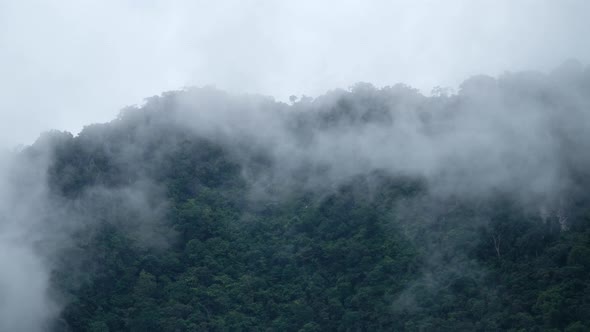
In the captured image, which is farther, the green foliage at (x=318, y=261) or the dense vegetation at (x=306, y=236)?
the dense vegetation at (x=306, y=236)

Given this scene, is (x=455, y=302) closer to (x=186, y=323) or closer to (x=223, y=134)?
(x=186, y=323)

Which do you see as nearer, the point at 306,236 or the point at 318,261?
the point at 318,261

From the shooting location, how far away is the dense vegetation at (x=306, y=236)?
3800 cm

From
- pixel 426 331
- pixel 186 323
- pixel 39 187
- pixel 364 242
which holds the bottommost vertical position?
pixel 426 331

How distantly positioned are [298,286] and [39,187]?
15402mm

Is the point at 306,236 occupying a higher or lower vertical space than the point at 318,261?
higher

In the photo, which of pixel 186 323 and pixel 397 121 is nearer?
pixel 186 323

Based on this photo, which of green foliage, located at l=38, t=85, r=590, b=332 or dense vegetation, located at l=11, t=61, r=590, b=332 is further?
dense vegetation, located at l=11, t=61, r=590, b=332

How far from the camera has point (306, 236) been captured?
146ft

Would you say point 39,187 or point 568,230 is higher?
point 39,187

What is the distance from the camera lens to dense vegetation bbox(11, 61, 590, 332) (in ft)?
125

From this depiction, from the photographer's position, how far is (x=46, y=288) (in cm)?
4053

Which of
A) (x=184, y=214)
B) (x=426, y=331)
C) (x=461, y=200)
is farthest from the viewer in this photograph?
(x=184, y=214)

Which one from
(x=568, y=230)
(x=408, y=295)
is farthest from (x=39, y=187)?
(x=568, y=230)
